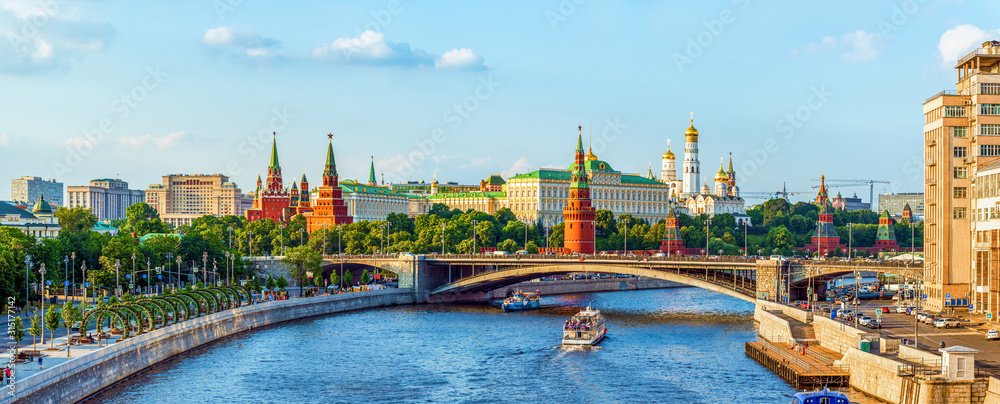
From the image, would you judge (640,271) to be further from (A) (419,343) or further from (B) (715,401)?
(B) (715,401)

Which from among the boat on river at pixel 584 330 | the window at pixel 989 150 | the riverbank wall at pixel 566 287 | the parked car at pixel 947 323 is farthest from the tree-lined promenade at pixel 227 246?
the window at pixel 989 150

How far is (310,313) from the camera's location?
95562mm

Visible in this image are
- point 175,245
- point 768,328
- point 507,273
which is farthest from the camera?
point 175,245

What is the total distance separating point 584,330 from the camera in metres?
75.1

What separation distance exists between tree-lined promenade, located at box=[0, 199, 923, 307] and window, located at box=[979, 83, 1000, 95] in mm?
60300

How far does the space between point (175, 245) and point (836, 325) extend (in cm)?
7879

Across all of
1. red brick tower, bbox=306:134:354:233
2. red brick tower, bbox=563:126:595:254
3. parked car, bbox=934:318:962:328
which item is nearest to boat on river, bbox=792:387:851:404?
parked car, bbox=934:318:962:328

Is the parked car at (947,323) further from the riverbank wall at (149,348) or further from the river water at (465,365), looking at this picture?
the riverbank wall at (149,348)

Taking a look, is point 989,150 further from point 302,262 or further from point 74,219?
point 74,219

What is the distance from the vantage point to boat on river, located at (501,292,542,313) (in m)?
104

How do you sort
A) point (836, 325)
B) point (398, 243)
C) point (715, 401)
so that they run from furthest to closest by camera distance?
point (398, 243)
point (836, 325)
point (715, 401)

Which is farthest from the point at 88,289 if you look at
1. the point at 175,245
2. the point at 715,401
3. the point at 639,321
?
the point at 715,401

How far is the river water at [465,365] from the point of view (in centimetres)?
5556

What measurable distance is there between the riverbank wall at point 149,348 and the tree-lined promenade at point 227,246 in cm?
807
